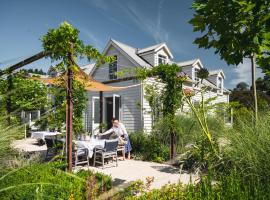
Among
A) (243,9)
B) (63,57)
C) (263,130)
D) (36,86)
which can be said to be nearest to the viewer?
(243,9)

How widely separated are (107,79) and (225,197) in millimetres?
13973

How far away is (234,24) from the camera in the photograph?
2939mm

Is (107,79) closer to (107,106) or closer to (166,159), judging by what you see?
(107,106)

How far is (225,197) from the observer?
8.82 ft

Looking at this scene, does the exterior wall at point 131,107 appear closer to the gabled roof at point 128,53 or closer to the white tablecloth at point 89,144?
the gabled roof at point 128,53

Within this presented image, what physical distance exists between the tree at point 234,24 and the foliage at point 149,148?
6.61m

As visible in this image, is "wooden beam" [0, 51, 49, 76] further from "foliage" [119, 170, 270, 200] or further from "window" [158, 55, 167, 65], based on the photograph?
"window" [158, 55, 167, 65]

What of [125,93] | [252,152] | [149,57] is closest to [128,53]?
[149,57]

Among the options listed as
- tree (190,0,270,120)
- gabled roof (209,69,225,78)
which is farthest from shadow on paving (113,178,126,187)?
gabled roof (209,69,225,78)

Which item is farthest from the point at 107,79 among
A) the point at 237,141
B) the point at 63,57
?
the point at 237,141

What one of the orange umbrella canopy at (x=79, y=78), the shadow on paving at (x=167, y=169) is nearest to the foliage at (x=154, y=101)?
the orange umbrella canopy at (x=79, y=78)

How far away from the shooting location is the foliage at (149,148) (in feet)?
30.9

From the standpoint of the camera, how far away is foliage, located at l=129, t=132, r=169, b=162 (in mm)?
9430

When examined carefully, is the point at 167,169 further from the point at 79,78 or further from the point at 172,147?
the point at 79,78
